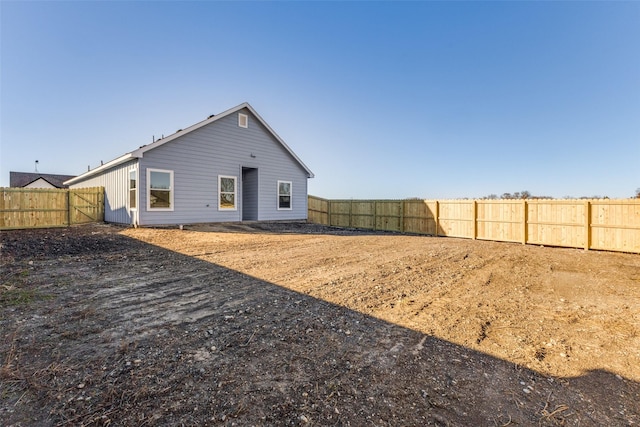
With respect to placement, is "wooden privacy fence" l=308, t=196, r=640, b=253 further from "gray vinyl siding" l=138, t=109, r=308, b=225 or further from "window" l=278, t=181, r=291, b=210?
"gray vinyl siding" l=138, t=109, r=308, b=225

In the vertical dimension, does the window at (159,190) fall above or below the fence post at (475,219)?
above

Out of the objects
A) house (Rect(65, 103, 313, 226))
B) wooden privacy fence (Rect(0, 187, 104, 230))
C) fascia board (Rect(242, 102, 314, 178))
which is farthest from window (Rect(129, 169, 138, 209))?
fascia board (Rect(242, 102, 314, 178))

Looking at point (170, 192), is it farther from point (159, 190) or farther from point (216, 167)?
point (216, 167)

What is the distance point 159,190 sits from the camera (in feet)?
42.2

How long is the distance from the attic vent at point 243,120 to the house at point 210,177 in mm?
21

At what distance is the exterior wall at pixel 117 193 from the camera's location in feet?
42.9

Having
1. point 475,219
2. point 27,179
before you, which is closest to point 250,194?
point 475,219

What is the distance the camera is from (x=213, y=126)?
47.9 ft

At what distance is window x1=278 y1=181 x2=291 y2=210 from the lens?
17.4 meters

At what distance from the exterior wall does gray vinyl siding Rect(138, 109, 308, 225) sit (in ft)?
4.44

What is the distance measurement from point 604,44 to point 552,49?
1784 millimetres

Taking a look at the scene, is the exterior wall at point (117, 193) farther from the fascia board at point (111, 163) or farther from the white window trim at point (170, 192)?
the white window trim at point (170, 192)

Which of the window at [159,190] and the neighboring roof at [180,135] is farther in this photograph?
the window at [159,190]

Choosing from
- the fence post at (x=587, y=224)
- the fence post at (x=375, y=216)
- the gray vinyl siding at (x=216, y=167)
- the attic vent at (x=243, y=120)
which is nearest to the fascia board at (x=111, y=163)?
the gray vinyl siding at (x=216, y=167)
